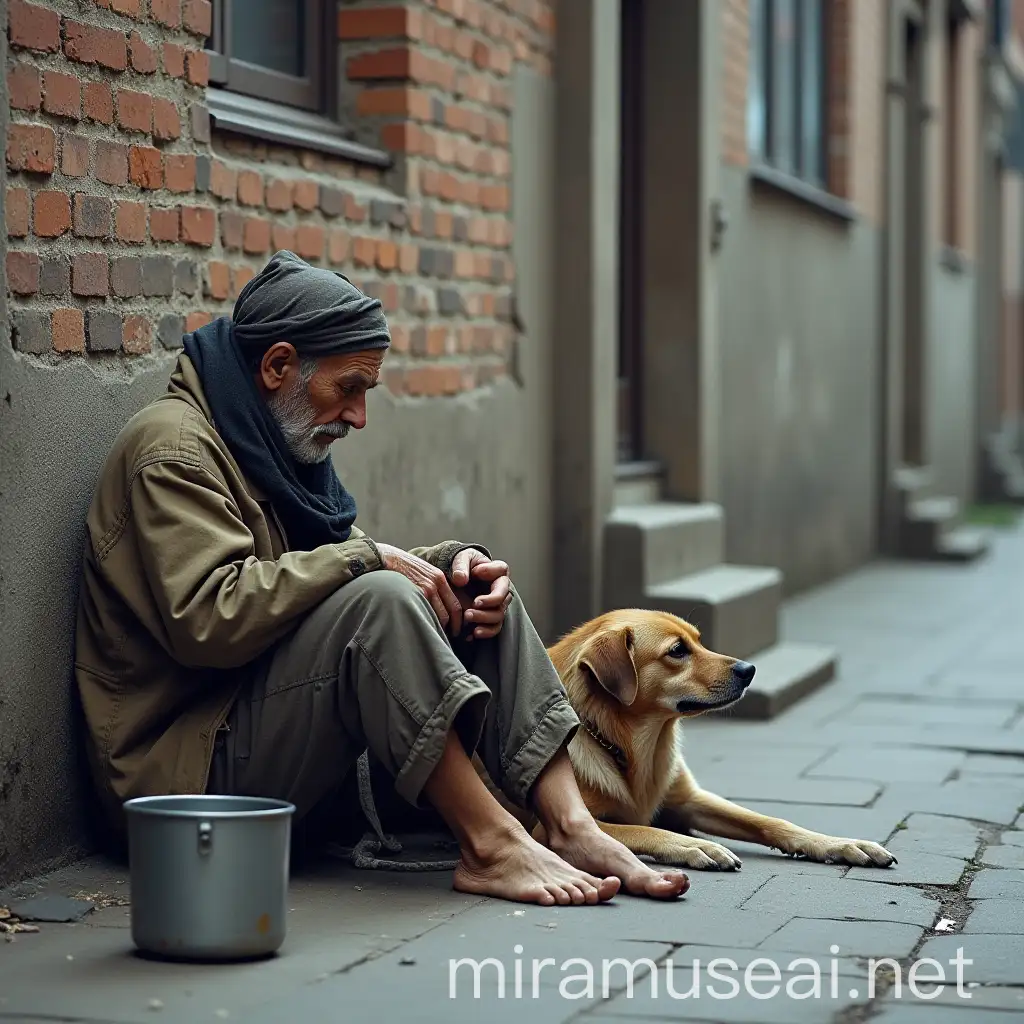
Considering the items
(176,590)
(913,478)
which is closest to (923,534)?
(913,478)

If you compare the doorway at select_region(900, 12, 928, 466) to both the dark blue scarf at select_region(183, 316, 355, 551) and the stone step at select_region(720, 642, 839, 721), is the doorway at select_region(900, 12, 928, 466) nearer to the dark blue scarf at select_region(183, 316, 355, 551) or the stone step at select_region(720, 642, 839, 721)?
the stone step at select_region(720, 642, 839, 721)

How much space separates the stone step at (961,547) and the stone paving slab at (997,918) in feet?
31.9

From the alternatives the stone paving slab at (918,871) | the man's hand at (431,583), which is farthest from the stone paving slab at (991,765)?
the man's hand at (431,583)

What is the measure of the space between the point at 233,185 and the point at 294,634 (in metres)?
1.56

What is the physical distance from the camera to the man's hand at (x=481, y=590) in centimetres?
415

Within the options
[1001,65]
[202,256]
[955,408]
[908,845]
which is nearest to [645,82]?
[202,256]

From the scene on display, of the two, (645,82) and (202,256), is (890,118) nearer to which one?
(645,82)

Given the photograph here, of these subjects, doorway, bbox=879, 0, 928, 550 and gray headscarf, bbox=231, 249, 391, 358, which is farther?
doorway, bbox=879, 0, 928, 550

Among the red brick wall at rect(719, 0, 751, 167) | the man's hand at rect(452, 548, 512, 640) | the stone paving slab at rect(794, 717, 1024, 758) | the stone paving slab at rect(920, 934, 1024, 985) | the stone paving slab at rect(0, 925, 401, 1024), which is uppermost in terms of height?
the red brick wall at rect(719, 0, 751, 167)

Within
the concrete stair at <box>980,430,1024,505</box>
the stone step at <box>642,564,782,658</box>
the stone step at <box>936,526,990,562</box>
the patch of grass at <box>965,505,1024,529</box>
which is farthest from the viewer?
the concrete stair at <box>980,430,1024,505</box>

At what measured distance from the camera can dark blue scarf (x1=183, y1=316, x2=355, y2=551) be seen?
4137mm

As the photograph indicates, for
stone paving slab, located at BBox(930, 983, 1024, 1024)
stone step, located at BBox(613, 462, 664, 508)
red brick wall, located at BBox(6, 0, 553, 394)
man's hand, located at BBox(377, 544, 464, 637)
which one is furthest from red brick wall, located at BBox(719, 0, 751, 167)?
stone paving slab, located at BBox(930, 983, 1024, 1024)

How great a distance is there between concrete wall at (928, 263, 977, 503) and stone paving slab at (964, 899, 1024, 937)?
37.3ft

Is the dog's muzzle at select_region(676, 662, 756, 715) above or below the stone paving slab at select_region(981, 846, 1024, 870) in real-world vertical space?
above
